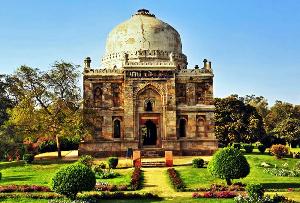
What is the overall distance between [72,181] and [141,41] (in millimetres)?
22793

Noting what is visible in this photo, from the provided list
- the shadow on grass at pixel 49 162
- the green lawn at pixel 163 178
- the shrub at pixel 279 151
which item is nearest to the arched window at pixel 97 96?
the shadow on grass at pixel 49 162

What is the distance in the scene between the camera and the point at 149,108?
35.0 metres

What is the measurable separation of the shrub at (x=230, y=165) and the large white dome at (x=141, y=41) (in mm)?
18220

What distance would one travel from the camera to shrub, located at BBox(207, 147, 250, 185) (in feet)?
67.3

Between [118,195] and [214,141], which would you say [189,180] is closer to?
[118,195]

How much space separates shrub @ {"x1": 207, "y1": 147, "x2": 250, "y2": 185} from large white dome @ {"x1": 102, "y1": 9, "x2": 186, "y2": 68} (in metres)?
18.2

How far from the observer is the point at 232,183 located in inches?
853

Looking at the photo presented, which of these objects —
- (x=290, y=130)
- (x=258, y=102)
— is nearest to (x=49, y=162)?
(x=290, y=130)

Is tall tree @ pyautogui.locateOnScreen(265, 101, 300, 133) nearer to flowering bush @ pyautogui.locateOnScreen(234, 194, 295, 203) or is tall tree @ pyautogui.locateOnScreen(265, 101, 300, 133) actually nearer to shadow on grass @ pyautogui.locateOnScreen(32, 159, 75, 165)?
shadow on grass @ pyautogui.locateOnScreen(32, 159, 75, 165)

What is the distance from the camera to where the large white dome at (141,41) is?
38.1 metres

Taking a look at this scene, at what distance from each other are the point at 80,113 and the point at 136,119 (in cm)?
478

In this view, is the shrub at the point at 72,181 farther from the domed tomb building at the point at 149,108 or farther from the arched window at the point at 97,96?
the arched window at the point at 97,96

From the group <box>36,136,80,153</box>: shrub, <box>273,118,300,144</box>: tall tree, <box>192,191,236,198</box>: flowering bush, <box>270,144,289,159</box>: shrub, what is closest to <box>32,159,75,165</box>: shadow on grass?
<box>36,136,80,153</box>: shrub

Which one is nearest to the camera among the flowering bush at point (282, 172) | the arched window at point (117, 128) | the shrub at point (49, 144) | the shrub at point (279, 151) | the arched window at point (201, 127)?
the flowering bush at point (282, 172)
